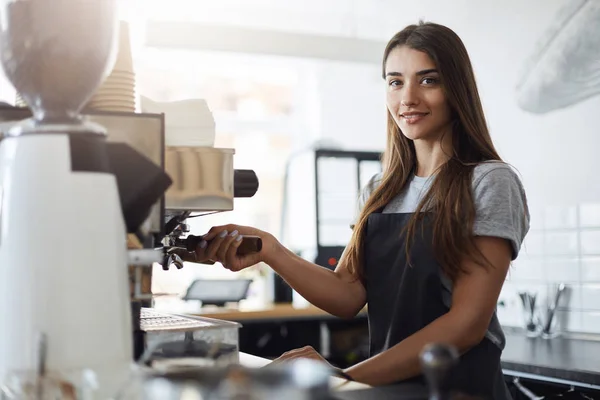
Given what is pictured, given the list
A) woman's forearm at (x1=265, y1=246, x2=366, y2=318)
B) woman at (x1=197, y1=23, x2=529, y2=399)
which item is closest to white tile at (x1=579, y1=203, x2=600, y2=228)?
woman at (x1=197, y1=23, x2=529, y2=399)

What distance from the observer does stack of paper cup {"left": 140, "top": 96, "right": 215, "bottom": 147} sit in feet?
4.22

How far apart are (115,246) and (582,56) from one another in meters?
2.39

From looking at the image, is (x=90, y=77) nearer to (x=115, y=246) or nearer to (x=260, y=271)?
(x=115, y=246)

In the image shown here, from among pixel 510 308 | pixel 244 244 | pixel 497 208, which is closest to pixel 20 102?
pixel 244 244

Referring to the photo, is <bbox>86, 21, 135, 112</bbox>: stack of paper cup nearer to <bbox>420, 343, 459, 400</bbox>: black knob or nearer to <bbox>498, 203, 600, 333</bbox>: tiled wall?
<bbox>420, 343, 459, 400</bbox>: black knob

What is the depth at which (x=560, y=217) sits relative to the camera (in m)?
2.97

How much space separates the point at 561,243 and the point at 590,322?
1.07 feet

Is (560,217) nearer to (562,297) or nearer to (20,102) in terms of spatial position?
(562,297)

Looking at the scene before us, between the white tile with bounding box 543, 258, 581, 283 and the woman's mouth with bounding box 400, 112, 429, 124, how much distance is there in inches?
57.1

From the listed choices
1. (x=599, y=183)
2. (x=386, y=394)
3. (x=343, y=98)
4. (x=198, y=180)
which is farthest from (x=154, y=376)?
(x=343, y=98)

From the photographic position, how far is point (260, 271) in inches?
189

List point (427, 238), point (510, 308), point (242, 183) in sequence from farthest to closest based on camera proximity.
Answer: point (510, 308), point (427, 238), point (242, 183)

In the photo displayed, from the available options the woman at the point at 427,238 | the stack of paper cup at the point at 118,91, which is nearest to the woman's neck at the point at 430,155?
the woman at the point at 427,238

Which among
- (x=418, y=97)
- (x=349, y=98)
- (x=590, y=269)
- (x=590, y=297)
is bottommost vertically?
(x=590, y=297)
